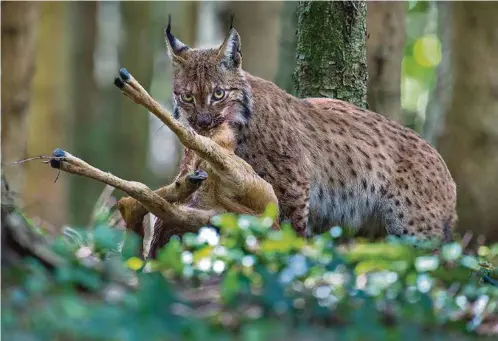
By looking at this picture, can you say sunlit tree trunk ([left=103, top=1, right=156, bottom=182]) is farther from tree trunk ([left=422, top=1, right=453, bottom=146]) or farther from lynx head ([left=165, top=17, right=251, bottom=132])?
lynx head ([left=165, top=17, right=251, bottom=132])

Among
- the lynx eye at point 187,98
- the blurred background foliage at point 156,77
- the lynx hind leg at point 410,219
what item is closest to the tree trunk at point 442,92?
the blurred background foliage at point 156,77

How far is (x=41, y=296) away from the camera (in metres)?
3.68

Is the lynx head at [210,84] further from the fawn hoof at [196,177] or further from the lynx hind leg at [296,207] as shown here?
the fawn hoof at [196,177]

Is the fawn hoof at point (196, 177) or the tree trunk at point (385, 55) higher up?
the tree trunk at point (385, 55)

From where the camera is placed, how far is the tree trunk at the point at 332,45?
792 cm

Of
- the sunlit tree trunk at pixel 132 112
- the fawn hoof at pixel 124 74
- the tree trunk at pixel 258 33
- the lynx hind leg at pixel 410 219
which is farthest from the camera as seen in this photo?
the sunlit tree trunk at pixel 132 112

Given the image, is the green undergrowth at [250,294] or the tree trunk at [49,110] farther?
the tree trunk at [49,110]

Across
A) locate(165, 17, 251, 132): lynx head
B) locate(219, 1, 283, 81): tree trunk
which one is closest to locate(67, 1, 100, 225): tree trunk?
locate(219, 1, 283, 81): tree trunk

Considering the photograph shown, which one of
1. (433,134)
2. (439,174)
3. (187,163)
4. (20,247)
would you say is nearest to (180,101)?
(187,163)

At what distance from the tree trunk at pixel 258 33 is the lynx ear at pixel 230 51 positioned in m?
6.65

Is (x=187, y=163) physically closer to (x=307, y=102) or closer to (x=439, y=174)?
(x=307, y=102)

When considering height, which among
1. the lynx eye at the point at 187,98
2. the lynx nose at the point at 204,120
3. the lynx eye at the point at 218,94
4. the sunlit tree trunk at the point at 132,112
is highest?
the lynx eye at the point at 218,94

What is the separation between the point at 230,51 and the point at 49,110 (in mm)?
7497

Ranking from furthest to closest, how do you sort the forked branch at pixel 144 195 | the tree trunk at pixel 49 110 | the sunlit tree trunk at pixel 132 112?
the sunlit tree trunk at pixel 132 112 → the tree trunk at pixel 49 110 → the forked branch at pixel 144 195
